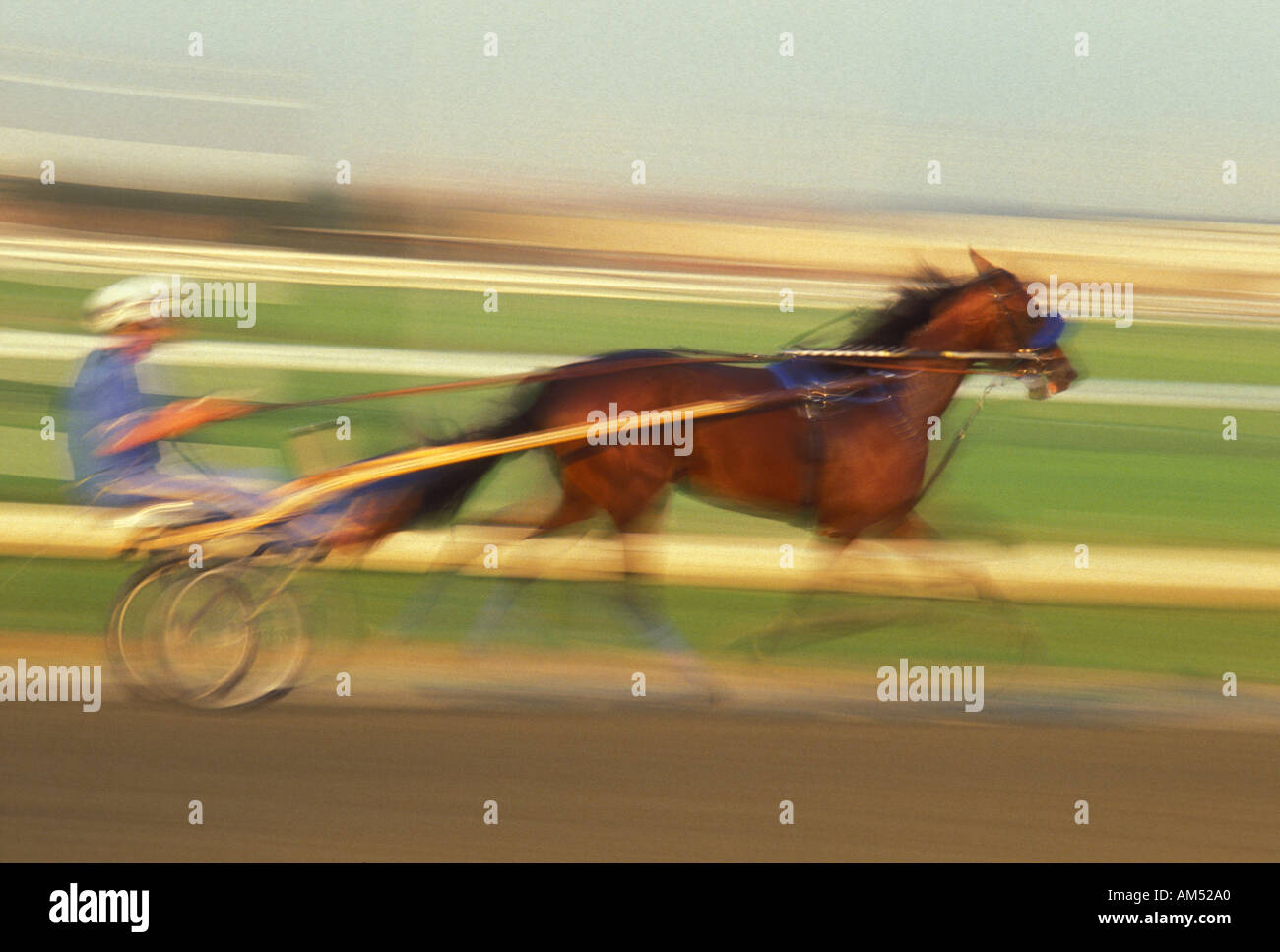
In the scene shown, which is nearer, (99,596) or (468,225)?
(99,596)

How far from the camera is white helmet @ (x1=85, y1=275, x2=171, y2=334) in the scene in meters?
3.55

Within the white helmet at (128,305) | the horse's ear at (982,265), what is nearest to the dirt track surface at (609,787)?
the white helmet at (128,305)

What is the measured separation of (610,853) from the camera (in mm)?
3051

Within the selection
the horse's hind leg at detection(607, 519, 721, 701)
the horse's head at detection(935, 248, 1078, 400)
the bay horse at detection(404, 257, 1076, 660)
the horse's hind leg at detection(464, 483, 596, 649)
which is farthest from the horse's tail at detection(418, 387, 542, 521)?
the horse's head at detection(935, 248, 1078, 400)

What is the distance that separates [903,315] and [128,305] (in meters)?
2.20

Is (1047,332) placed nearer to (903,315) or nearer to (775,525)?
(903,315)

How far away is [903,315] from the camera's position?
13.9ft

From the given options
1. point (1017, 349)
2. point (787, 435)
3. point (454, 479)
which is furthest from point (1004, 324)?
point (454, 479)

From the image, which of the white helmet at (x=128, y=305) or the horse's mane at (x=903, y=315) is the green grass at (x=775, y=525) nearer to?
the horse's mane at (x=903, y=315)

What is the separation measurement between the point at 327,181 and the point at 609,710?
7507mm

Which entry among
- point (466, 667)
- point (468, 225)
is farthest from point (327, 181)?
point (466, 667)

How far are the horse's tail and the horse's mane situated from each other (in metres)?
1.11

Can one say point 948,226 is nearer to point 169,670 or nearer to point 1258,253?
point 1258,253

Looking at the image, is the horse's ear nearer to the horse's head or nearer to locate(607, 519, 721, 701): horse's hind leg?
the horse's head
